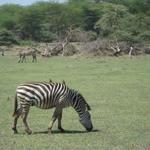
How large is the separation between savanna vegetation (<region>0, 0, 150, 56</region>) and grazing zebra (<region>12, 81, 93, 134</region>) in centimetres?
4244

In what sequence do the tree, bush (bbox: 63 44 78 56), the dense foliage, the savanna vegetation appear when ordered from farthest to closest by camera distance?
the dense foliage → the savanna vegetation → the tree → bush (bbox: 63 44 78 56)

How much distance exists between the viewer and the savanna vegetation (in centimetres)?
5700

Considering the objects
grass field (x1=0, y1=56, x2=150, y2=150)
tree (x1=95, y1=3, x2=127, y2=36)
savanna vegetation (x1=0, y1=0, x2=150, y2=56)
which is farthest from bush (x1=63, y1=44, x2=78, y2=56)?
grass field (x1=0, y1=56, x2=150, y2=150)

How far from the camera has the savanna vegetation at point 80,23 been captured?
187 ft

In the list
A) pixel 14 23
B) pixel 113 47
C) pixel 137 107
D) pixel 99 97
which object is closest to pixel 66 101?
Answer: pixel 137 107

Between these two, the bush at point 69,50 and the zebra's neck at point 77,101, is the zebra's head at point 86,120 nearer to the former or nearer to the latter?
the zebra's neck at point 77,101

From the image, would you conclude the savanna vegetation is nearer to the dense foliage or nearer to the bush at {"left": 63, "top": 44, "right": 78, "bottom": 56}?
the dense foliage

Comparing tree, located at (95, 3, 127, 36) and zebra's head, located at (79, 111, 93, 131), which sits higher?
zebra's head, located at (79, 111, 93, 131)

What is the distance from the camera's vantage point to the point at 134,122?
1322cm

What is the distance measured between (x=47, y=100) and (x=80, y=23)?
6708 centimetres

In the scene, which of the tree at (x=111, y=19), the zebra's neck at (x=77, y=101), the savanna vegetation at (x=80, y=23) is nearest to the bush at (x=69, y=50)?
the savanna vegetation at (x=80, y=23)

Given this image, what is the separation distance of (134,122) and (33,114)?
9.85 ft

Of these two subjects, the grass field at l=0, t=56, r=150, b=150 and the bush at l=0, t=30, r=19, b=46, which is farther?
the bush at l=0, t=30, r=19, b=46

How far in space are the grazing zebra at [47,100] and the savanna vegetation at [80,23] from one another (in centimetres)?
4244
